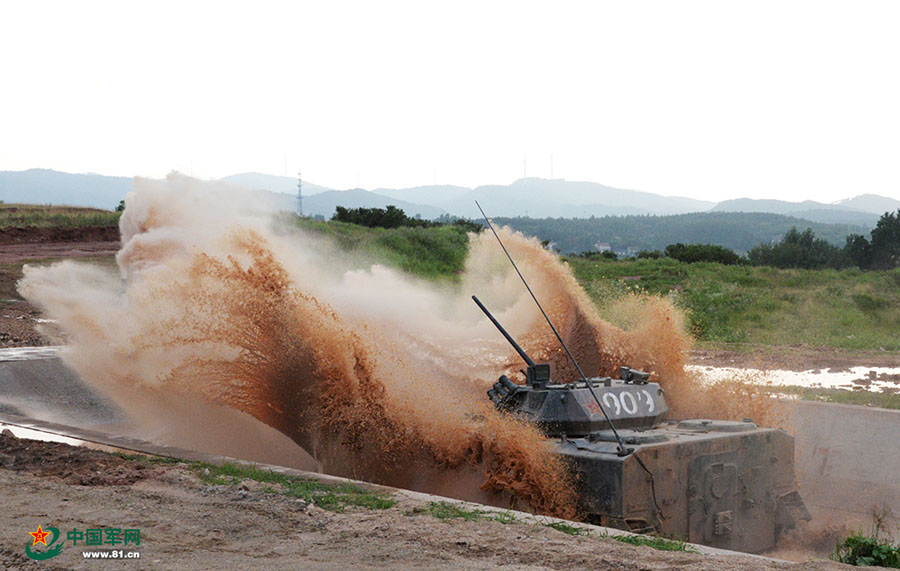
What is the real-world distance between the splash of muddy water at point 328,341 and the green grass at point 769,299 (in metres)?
6.48

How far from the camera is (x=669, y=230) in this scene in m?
123

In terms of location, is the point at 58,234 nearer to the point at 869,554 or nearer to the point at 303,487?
the point at 303,487

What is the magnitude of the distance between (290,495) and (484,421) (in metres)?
2.85

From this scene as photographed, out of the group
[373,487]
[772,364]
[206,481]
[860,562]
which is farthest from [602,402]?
[772,364]

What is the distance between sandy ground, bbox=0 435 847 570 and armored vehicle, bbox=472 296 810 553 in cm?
Answer: 174

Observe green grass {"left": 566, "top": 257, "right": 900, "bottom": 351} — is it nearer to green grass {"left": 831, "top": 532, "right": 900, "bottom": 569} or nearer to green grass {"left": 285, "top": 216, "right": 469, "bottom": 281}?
green grass {"left": 285, "top": 216, "right": 469, "bottom": 281}

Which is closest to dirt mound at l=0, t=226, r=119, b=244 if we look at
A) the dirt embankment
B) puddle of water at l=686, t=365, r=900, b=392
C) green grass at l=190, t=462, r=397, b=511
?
the dirt embankment

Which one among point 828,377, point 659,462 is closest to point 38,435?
point 659,462

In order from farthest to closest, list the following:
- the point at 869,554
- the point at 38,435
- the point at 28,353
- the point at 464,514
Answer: the point at 28,353 → the point at 38,435 → the point at 464,514 → the point at 869,554

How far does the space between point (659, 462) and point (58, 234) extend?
3447 centimetres

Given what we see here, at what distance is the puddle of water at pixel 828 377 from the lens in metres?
17.5

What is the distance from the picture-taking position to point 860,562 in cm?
733

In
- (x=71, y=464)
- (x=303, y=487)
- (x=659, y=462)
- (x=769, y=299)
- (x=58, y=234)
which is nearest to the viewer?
(x=303, y=487)

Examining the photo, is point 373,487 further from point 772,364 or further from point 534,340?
point 772,364
